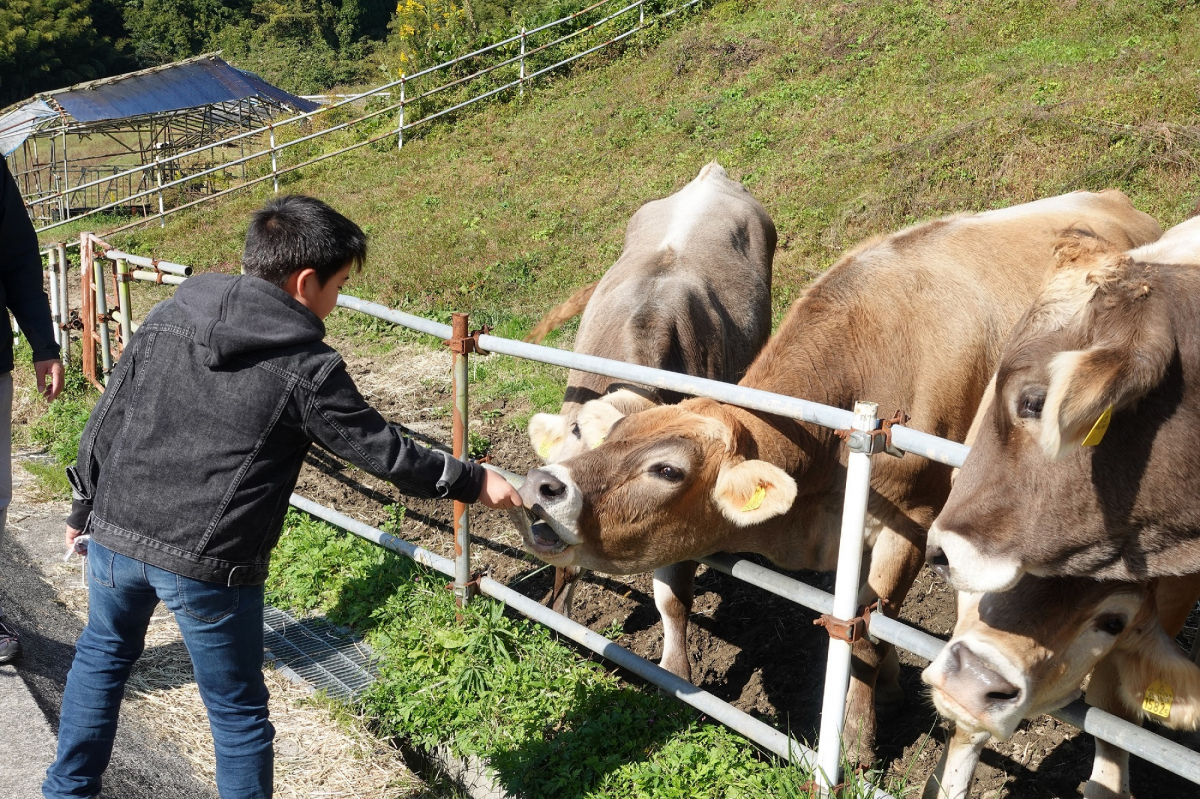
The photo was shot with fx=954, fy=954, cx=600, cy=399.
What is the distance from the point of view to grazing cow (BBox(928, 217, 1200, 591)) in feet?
6.50

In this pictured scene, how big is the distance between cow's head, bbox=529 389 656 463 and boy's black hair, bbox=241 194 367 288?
1265mm

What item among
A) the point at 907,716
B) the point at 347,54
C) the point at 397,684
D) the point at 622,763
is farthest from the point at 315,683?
the point at 347,54

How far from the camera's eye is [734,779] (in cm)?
297

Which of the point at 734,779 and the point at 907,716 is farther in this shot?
the point at 907,716

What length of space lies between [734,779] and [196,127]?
1066 inches

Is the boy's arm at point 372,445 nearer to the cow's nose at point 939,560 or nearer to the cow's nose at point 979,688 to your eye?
A: the cow's nose at point 939,560

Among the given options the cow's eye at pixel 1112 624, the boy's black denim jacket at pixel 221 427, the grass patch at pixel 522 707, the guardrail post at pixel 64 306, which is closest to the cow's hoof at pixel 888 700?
the grass patch at pixel 522 707

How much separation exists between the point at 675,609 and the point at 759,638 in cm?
65

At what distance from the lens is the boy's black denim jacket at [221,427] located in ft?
7.68

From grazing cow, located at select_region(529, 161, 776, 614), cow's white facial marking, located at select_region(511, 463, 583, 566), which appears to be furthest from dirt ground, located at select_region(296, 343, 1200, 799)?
cow's white facial marking, located at select_region(511, 463, 583, 566)

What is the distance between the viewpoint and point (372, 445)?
2430mm

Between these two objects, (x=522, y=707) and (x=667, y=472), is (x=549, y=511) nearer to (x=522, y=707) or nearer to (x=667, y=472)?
(x=667, y=472)

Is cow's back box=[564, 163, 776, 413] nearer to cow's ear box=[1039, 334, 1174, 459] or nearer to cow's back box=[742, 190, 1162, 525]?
cow's back box=[742, 190, 1162, 525]

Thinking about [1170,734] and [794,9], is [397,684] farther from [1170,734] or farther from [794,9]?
[794,9]
